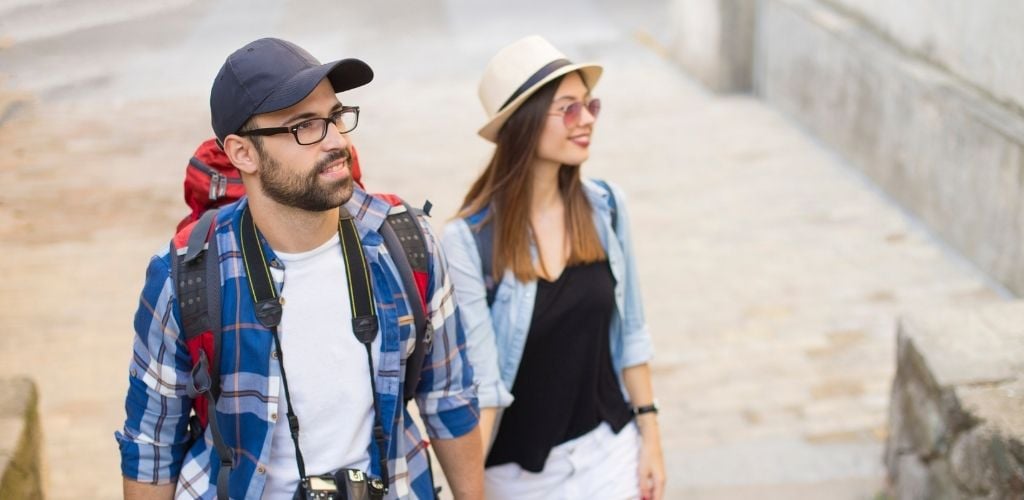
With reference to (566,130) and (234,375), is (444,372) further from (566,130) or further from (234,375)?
(566,130)

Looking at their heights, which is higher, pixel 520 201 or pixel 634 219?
pixel 520 201

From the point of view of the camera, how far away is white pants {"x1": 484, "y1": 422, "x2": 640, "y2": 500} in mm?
3344

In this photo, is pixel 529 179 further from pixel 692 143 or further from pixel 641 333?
pixel 692 143

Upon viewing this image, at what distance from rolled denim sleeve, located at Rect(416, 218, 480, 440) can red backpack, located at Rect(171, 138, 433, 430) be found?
30 millimetres

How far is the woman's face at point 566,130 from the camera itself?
333cm

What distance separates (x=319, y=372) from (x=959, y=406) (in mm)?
2518

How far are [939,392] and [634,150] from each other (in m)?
6.51

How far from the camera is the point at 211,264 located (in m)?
2.38

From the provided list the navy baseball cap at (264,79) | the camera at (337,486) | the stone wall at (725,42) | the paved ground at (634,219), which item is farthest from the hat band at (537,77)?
the stone wall at (725,42)

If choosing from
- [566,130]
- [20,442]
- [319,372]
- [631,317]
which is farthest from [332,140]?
[20,442]

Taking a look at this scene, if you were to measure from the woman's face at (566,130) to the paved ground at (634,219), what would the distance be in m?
2.24

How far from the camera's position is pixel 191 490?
248cm

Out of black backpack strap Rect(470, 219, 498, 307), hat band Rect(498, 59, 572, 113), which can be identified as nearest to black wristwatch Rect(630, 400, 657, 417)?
black backpack strap Rect(470, 219, 498, 307)

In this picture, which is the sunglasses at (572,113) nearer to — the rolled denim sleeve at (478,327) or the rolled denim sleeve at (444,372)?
the rolled denim sleeve at (478,327)
